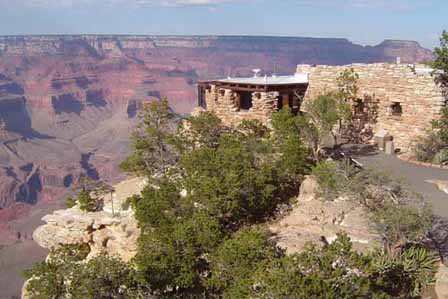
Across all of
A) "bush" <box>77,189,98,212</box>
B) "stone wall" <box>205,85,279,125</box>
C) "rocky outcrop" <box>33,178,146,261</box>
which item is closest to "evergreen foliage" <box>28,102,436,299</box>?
"rocky outcrop" <box>33,178,146,261</box>

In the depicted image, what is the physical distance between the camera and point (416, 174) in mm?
18391

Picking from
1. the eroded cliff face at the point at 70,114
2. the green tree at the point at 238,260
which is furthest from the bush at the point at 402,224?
the eroded cliff face at the point at 70,114

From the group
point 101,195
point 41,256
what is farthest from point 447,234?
point 41,256

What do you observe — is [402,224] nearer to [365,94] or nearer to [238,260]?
[238,260]

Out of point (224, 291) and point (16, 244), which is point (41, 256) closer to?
point (16, 244)

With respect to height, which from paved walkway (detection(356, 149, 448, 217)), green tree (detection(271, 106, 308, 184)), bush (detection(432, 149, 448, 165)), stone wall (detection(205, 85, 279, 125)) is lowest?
paved walkway (detection(356, 149, 448, 217))

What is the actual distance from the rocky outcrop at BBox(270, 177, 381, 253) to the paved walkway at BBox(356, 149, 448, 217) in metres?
1.95

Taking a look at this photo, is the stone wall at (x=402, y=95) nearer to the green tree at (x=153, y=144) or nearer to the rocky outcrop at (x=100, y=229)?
the green tree at (x=153, y=144)

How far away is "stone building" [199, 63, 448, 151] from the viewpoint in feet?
69.0

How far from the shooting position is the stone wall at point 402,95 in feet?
68.2

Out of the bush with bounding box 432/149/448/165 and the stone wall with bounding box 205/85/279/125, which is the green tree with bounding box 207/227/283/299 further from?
the stone wall with bounding box 205/85/279/125

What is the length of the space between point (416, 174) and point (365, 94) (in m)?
5.37

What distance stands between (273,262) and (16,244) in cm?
6527

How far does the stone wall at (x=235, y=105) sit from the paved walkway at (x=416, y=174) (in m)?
4.54
